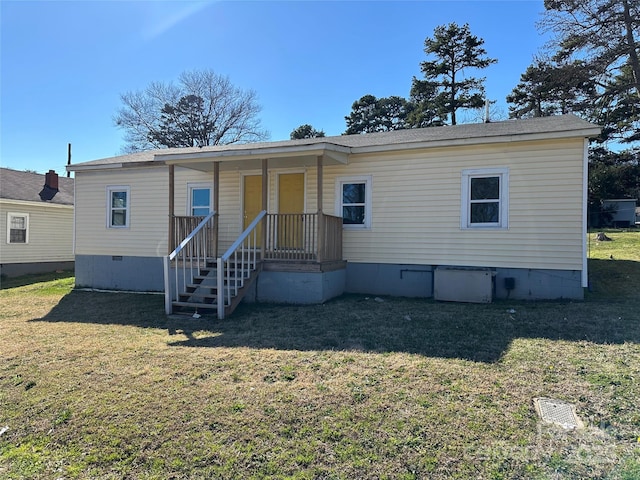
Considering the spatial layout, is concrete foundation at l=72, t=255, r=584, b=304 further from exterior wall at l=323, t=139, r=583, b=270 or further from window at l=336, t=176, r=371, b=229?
window at l=336, t=176, r=371, b=229

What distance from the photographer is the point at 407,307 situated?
7.47 meters

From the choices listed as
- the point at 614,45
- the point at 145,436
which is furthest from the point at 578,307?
the point at 614,45

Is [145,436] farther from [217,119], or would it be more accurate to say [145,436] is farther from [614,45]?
[217,119]

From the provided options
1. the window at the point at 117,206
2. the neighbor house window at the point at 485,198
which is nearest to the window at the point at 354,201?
the neighbor house window at the point at 485,198

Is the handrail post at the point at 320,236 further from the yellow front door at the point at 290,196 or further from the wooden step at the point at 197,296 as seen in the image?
the wooden step at the point at 197,296

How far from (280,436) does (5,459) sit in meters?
2.04

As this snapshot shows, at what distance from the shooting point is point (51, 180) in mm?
17062

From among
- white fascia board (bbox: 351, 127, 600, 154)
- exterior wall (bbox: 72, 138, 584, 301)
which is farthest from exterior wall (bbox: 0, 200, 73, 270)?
white fascia board (bbox: 351, 127, 600, 154)

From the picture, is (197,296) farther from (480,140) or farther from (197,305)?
(480,140)

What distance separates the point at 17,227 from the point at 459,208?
50.0ft

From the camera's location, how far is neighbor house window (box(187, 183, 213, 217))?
34.5 ft

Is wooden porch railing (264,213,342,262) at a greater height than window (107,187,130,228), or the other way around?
window (107,187,130,228)

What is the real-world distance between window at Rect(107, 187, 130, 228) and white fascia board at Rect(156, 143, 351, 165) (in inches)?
123

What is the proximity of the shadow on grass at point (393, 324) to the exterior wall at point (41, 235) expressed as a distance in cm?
822
